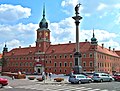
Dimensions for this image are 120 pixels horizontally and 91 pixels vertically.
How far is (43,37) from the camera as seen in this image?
10775 centimetres

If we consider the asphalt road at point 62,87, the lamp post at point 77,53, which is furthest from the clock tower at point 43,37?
the asphalt road at point 62,87

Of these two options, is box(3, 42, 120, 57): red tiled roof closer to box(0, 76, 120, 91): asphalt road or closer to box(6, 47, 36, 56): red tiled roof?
box(6, 47, 36, 56): red tiled roof

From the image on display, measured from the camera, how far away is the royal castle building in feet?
308

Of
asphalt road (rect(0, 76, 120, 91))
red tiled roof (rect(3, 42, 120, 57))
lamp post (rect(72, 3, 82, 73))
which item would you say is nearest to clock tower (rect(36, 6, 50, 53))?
red tiled roof (rect(3, 42, 120, 57))

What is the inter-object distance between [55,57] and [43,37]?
10964mm

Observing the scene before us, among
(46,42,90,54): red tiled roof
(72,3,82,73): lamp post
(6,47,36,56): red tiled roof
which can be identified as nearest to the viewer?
(72,3,82,73): lamp post

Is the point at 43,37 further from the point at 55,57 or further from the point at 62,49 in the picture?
the point at 55,57

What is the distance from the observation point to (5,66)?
128500mm

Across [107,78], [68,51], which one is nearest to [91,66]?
[68,51]

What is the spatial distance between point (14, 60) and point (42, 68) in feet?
75.0

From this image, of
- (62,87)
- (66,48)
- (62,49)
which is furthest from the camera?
(62,49)

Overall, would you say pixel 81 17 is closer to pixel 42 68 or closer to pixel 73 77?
pixel 73 77

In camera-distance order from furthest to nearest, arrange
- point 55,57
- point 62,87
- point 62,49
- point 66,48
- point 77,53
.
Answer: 1. point 62,49
2. point 55,57
3. point 66,48
4. point 77,53
5. point 62,87

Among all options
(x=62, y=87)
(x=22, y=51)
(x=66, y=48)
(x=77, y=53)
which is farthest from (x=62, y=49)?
(x=62, y=87)
